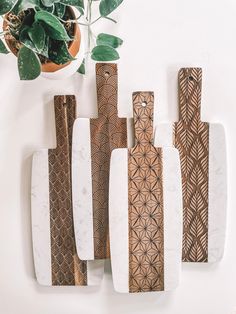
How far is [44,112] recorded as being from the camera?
1239 mm

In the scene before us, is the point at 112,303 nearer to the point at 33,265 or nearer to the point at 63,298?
the point at 63,298

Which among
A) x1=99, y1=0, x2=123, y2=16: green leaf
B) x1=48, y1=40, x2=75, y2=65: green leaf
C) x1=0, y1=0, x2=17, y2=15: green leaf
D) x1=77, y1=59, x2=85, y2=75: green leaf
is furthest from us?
x1=77, y1=59, x2=85, y2=75: green leaf

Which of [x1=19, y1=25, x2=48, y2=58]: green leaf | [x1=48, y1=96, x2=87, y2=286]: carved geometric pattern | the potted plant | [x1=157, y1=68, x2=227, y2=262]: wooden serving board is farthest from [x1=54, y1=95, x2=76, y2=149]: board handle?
[x1=19, y1=25, x2=48, y2=58]: green leaf

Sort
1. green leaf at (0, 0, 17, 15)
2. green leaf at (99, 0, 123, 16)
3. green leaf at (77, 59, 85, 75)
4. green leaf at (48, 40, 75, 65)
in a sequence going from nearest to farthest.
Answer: green leaf at (0, 0, 17, 15)
green leaf at (48, 40, 75, 65)
green leaf at (99, 0, 123, 16)
green leaf at (77, 59, 85, 75)

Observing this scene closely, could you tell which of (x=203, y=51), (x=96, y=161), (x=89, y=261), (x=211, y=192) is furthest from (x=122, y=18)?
(x=89, y=261)

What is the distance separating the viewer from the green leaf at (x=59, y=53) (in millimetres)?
918

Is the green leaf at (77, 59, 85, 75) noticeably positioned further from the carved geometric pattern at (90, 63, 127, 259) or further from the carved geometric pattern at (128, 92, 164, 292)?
the carved geometric pattern at (128, 92, 164, 292)

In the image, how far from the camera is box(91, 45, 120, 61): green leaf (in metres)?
1.07

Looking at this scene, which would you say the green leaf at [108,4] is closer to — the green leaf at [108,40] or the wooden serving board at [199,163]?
the green leaf at [108,40]

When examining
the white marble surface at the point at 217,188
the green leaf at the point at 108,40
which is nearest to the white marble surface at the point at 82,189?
the green leaf at the point at 108,40

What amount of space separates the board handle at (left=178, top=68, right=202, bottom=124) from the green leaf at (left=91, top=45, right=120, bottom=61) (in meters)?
0.22

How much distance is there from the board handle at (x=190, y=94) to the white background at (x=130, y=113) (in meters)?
0.03

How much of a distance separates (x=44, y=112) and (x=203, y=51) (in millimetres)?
482

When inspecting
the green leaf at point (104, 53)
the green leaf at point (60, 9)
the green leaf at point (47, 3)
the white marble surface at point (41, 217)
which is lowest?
the white marble surface at point (41, 217)
